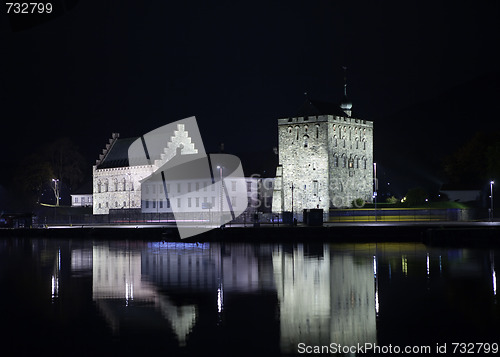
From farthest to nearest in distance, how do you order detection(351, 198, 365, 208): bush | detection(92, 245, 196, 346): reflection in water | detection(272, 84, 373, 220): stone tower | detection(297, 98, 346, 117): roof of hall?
detection(297, 98, 346, 117): roof of hall < detection(351, 198, 365, 208): bush < detection(272, 84, 373, 220): stone tower < detection(92, 245, 196, 346): reflection in water

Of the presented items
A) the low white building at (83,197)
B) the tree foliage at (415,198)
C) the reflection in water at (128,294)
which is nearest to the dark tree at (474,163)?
the tree foliage at (415,198)

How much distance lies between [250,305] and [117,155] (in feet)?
284

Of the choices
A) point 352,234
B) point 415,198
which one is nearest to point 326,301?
point 352,234

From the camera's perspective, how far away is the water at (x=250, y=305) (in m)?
16.1

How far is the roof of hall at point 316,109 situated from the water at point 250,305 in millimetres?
44038

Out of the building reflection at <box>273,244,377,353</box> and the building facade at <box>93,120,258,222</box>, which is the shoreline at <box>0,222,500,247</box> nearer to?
the building reflection at <box>273,244,377,353</box>

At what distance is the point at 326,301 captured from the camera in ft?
70.2

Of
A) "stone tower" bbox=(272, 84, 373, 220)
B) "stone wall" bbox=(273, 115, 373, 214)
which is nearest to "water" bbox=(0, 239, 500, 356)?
"stone wall" bbox=(273, 115, 373, 214)

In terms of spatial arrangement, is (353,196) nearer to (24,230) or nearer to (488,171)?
(488,171)

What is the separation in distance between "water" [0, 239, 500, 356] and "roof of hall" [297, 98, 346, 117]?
44038 mm

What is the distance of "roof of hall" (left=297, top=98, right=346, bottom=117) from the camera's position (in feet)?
262

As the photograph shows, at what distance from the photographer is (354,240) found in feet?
167

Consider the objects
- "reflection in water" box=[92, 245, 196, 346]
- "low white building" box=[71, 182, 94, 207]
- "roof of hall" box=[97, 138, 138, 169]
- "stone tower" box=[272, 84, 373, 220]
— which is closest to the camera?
"reflection in water" box=[92, 245, 196, 346]

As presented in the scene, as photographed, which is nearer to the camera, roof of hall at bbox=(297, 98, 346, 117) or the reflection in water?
the reflection in water
